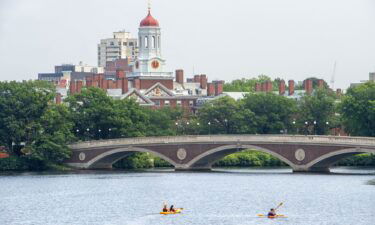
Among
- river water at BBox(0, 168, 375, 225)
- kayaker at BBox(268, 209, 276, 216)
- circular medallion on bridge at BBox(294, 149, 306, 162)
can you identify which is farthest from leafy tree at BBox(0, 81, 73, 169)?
kayaker at BBox(268, 209, 276, 216)

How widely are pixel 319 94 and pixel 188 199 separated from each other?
71.7 meters

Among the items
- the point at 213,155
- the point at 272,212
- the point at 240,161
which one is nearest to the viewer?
the point at 272,212

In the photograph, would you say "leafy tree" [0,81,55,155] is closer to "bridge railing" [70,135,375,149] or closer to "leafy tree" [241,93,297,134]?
"bridge railing" [70,135,375,149]

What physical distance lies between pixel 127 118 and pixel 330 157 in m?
34.8

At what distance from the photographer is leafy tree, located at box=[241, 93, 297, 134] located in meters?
174

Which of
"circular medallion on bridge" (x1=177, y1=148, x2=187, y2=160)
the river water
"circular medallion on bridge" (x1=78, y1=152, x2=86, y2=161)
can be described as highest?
"circular medallion on bridge" (x1=78, y1=152, x2=86, y2=161)

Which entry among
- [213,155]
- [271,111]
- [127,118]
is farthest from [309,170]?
[271,111]

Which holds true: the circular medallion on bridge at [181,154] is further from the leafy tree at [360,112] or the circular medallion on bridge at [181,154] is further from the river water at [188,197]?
the leafy tree at [360,112]

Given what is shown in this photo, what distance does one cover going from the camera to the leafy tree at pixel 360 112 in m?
156

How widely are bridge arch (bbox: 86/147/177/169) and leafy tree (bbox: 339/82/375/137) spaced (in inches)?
1031

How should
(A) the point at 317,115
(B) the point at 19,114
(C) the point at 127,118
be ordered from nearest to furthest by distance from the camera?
(B) the point at 19,114 → (C) the point at 127,118 → (A) the point at 317,115

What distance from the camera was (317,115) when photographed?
581ft

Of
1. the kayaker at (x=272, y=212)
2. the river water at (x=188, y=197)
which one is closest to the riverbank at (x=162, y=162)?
the river water at (x=188, y=197)

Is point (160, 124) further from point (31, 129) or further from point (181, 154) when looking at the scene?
point (181, 154)
